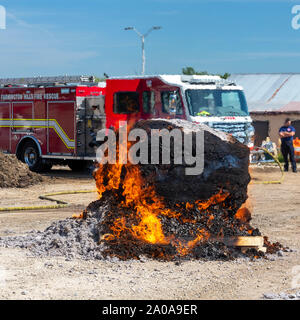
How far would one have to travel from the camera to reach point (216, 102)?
666 inches

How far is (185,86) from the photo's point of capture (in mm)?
16594

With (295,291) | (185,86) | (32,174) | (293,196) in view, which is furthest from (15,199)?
(295,291)

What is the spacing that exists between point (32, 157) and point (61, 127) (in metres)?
1.77

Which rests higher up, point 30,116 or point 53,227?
point 30,116

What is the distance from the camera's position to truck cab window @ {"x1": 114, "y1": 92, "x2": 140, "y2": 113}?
1738 cm

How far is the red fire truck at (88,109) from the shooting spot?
658 inches

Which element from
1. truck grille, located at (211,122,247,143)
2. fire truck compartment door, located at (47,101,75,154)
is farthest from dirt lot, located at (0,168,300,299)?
fire truck compartment door, located at (47,101,75,154)

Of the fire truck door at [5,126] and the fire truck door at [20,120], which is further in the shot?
the fire truck door at [5,126]

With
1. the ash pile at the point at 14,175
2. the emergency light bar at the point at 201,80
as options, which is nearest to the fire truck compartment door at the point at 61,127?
the ash pile at the point at 14,175

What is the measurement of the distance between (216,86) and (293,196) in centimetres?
394

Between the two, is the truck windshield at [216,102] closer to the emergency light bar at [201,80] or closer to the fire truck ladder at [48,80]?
the emergency light bar at [201,80]

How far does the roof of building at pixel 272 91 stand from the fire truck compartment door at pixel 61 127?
1674cm
